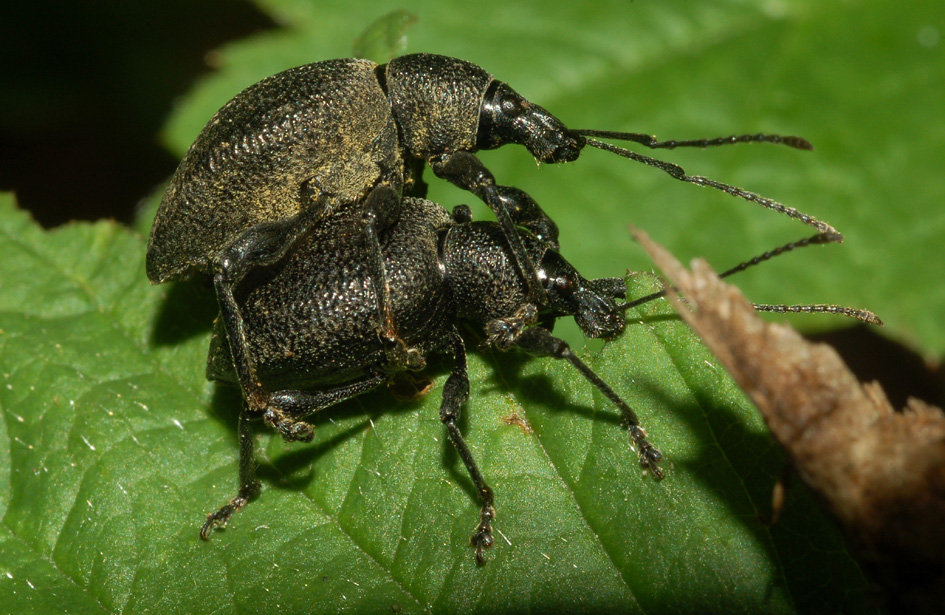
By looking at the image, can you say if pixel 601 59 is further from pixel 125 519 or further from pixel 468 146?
pixel 125 519

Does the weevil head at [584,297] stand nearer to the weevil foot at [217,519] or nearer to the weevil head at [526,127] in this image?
the weevil head at [526,127]

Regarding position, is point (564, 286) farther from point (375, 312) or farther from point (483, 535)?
point (483, 535)

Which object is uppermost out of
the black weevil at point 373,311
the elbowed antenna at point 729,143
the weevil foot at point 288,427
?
the elbowed antenna at point 729,143

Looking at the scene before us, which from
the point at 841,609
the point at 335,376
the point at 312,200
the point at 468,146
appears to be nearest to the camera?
the point at 841,609

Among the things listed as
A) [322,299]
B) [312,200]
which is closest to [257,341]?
[322,299]

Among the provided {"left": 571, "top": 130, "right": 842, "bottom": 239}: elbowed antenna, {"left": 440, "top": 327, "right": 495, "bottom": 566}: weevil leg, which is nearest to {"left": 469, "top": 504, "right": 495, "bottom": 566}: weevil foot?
{"left": 440, "top": 327, "right": 495, "bottom": 566}: weevil leg

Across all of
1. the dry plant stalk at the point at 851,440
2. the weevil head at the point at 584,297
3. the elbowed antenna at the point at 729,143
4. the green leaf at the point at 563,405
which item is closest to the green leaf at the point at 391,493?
the green leaf at the point at 563,405

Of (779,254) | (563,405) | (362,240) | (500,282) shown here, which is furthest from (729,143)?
(362,240)
